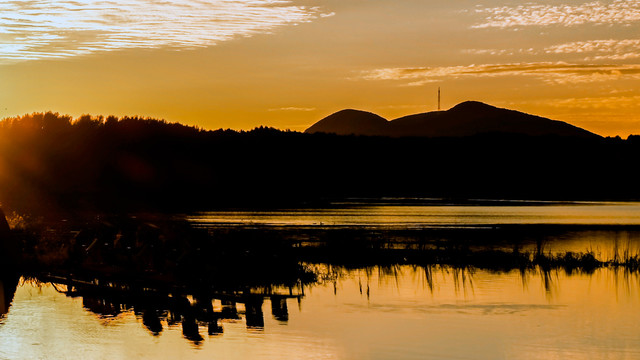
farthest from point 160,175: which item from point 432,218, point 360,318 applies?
point 360,318

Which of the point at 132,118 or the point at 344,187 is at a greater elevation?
the point at 132,118

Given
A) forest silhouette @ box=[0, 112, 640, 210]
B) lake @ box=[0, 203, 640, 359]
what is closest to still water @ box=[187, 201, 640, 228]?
forest silhouette @ box=[0, 112, 640, 210]

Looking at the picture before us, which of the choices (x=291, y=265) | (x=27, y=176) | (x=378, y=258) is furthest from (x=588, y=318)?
(x=27, y=176)

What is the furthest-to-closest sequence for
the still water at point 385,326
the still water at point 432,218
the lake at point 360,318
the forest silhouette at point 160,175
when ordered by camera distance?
the forest silhouette at point 160,175
the still water at point 432,218
the lake at point 360,318
the still water at point 385,326

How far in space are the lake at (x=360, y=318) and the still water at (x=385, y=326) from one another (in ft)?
0.13

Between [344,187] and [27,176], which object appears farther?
[344,187]

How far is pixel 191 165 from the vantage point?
598 ft

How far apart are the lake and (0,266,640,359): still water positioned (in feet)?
0.13

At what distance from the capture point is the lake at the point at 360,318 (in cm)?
2662

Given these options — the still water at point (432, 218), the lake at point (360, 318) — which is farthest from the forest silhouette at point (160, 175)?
the lake at point (360, 318)

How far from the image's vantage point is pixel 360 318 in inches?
1254

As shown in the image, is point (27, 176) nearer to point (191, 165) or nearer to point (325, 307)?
point (191, 165)

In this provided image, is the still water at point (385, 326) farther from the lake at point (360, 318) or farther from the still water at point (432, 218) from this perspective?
the still water at point (432, 218)

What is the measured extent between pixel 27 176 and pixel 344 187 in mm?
89910
